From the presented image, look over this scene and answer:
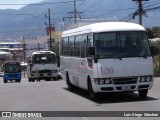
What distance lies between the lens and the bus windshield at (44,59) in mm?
43188

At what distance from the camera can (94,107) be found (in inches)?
603

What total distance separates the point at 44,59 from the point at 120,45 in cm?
2665

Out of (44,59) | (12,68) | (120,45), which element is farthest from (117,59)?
(12,68)

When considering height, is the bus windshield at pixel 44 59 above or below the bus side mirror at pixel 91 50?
below

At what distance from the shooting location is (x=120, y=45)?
16984 mm

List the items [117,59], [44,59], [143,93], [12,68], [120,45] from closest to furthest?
[117,59], [120,45], [143,93], [44,59], [12,68]

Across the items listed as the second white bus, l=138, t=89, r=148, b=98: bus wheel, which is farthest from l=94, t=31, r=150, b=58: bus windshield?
l=138, t=89, r=148, b=98: bus wheel

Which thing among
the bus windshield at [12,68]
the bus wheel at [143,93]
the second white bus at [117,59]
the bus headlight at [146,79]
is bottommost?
the bus windshield at [12,68]

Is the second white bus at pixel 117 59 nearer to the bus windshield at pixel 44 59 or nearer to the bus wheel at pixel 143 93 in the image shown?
the bus wheel at pixel 143 93

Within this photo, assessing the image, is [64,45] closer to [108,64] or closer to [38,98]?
[38,98]

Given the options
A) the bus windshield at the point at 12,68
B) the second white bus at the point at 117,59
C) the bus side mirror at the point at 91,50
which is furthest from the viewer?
the bus windshield at the point at 12,68

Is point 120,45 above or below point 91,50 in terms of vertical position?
above

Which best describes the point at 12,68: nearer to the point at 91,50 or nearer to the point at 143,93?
the point at 143,93

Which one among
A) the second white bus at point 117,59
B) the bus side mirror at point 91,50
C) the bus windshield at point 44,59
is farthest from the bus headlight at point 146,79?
the bus windshield at point 44,59
